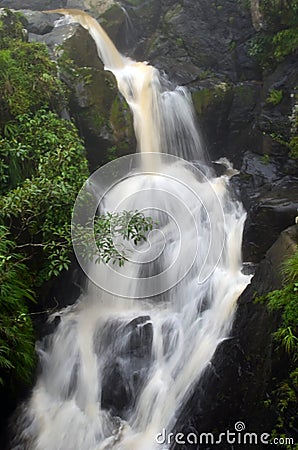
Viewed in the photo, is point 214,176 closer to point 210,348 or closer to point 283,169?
point 283,169

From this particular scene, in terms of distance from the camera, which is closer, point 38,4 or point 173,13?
point 173,13

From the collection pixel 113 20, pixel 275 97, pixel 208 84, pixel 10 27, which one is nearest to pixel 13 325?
pixel 10 27

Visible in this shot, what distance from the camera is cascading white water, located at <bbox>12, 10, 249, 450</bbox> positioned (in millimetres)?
4969

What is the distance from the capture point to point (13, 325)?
4.70 m

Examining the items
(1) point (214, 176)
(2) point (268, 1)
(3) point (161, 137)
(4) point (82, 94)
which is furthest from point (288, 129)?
(4) point (82, 94)

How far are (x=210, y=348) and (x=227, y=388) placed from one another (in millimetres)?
756

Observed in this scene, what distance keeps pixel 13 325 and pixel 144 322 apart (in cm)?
189

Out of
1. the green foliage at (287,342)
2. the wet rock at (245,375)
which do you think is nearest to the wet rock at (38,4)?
the wet rock at (245,375)

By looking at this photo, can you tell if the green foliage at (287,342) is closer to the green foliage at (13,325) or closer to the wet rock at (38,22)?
the green foliage at (13,325)

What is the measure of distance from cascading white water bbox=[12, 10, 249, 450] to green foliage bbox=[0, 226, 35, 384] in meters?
0.65

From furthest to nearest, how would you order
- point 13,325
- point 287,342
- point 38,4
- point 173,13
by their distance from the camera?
1. point 38,4
2. point 173,13
3. point 13,325
4. point 287,342

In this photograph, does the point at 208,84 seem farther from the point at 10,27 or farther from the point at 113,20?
the point at 10,27

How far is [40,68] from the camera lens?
711 centimetres

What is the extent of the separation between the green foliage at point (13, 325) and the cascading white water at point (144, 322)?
0.65m
